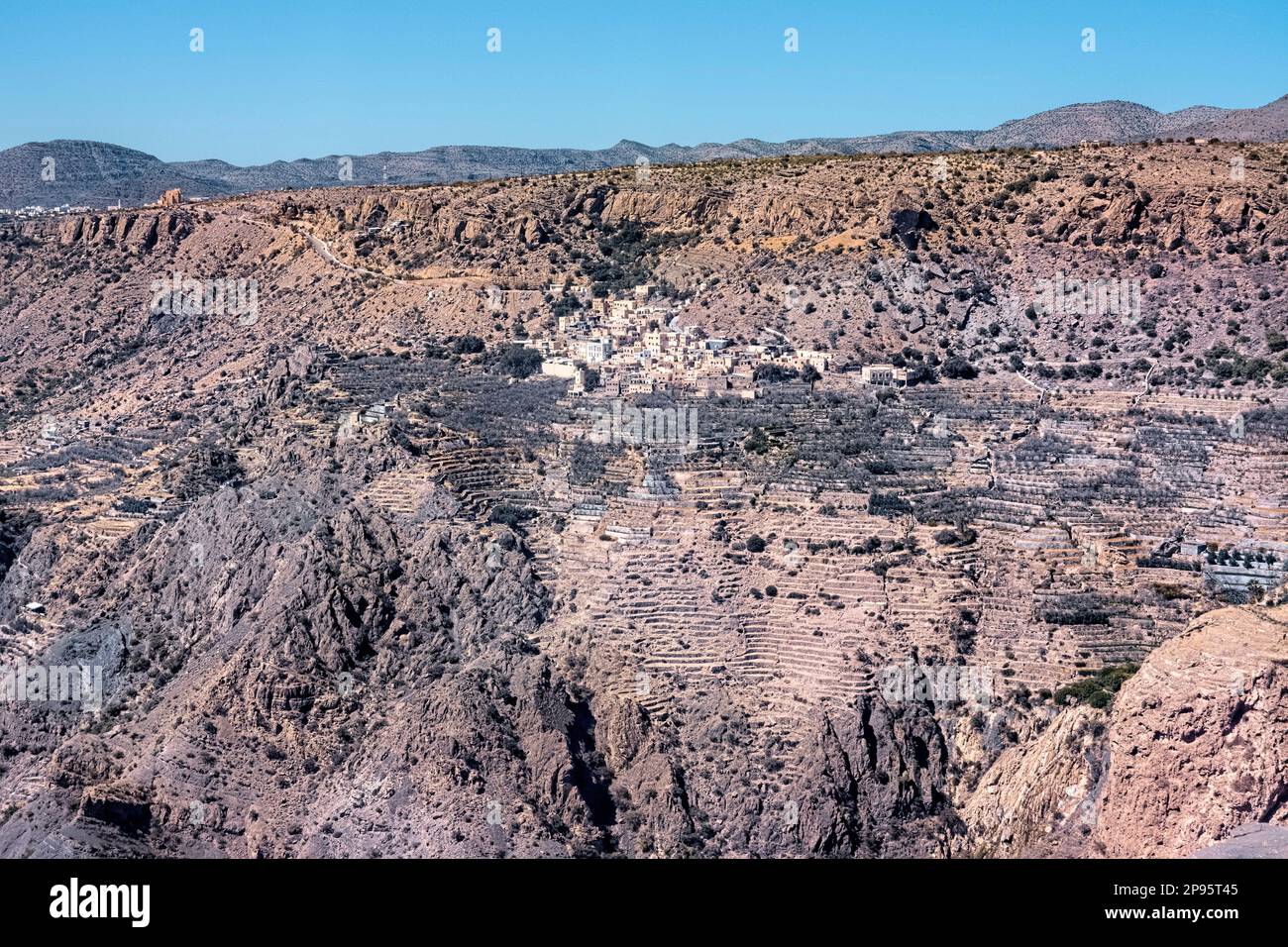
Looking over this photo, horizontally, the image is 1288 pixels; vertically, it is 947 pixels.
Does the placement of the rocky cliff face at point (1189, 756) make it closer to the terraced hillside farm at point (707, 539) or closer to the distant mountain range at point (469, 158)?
the terraced hillside farm at point (707, 539)

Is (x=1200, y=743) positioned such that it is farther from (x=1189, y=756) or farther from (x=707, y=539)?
(x=707, y=539)

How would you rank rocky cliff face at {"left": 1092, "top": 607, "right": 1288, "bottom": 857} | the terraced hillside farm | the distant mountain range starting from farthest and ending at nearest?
1. the distant mountain range
2. the terraced hillside farm
3. rocky cliff face at {"left": 1092, "top": 607, "right": 1288, "bottom": 857}

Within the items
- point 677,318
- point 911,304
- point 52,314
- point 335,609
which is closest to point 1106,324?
point 911,304

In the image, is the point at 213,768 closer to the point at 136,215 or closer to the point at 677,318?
the point at 677,318

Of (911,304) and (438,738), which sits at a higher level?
(911,304)

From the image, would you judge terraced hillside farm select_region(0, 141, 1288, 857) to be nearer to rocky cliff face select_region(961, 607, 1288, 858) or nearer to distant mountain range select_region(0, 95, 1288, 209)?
rocky cliff face select_region(961, 607, 1288, 858)

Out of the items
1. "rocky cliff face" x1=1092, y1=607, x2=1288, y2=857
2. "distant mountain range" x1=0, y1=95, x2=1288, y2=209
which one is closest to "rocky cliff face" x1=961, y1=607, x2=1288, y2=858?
"rocky cliff face" x1=1092, y1=607, x2=1288, y2=857
